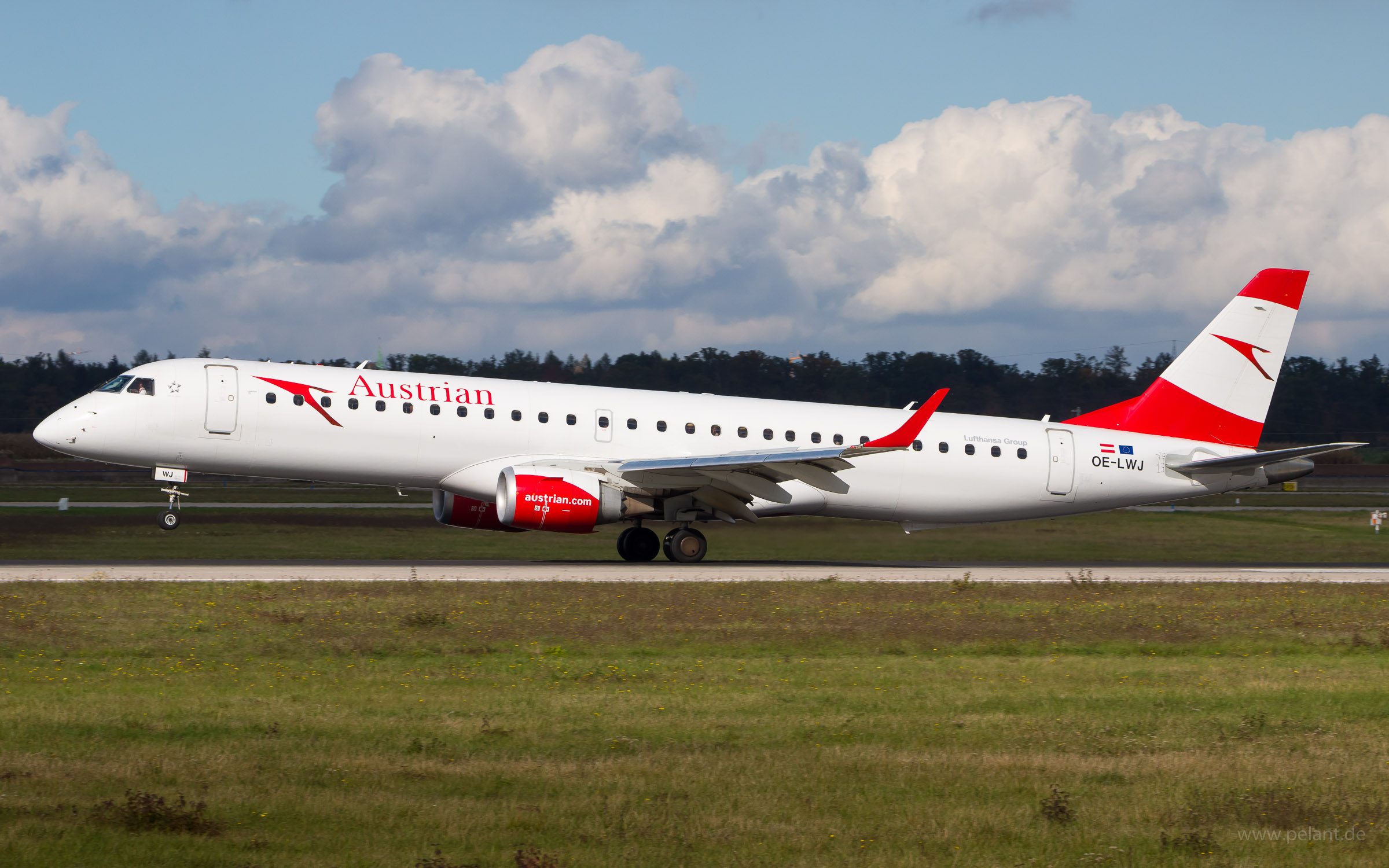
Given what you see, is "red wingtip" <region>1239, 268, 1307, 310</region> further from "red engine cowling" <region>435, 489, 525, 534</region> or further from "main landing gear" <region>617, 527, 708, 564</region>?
"red engine cowling" <region>435, 489, 525, 534</region>

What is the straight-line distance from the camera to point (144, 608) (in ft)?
57.3

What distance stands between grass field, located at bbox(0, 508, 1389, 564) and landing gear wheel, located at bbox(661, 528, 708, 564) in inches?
14.3

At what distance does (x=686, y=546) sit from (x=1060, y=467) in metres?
9.72

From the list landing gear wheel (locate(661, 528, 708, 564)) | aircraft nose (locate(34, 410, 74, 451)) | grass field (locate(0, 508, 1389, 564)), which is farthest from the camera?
grass field (locate(0, 508, 1389, 564))

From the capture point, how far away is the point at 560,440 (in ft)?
86.8

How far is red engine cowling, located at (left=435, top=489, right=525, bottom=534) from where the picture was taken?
27.0 metres

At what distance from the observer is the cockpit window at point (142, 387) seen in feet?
81.4

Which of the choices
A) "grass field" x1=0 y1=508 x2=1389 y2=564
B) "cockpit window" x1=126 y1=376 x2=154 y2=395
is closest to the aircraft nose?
"cockpit window" x1=126 y1=376 x2=154 y2=395

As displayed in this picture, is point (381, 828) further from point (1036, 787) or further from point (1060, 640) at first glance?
point (1060, 640)

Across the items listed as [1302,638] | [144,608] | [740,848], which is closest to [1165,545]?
[1302,638]

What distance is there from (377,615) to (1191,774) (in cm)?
1158

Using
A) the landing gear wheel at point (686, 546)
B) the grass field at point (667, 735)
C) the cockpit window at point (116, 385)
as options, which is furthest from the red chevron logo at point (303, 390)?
the landing gear wheel at point (686, 546)

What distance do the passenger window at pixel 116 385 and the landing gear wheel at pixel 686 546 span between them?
38.9 feet

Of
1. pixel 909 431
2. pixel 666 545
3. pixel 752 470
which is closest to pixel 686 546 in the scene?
pixel 666 545
